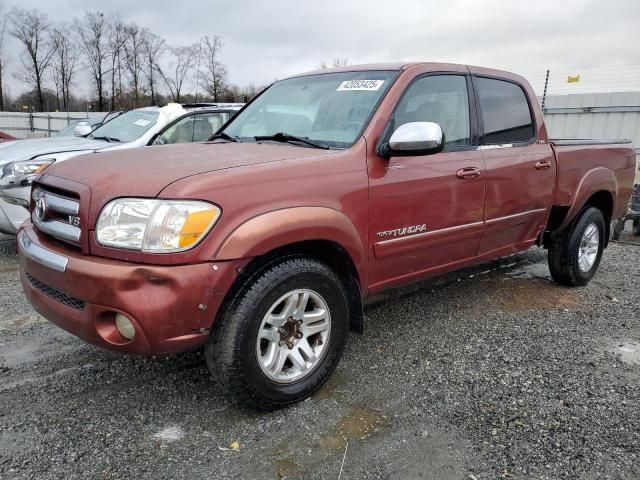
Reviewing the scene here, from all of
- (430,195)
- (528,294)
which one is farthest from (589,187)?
(430,195)

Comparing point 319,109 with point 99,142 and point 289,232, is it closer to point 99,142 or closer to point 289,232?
point 289,232

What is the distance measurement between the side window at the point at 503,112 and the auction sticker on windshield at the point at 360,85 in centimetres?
100

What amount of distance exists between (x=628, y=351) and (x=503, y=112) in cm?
194

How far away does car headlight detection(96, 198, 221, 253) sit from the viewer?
7.47 feet

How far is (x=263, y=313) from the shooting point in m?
2.52

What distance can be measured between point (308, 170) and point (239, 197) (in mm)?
463

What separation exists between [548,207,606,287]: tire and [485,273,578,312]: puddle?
0.16 metres

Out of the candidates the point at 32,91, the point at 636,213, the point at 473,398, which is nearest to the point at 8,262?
the point at 473,398

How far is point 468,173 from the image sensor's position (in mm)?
3512

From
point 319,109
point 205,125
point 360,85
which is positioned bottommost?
point 205,125

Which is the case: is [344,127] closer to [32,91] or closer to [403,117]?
[403,117]

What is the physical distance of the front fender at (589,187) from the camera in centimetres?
456

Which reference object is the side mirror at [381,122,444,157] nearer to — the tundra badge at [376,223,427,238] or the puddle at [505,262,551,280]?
the tundra badge at [376,223,427,238]

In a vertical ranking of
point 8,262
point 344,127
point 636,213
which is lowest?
point 8,262
